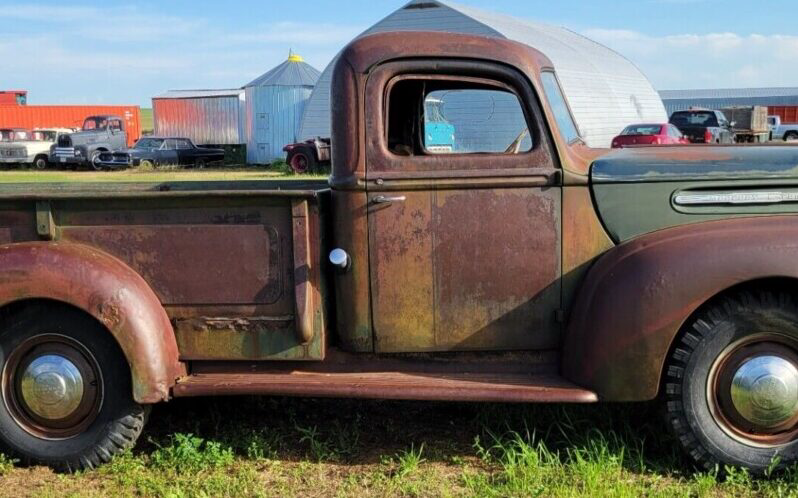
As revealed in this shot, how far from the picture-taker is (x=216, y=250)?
3533 mm

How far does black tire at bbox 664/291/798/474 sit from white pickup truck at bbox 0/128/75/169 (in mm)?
27764

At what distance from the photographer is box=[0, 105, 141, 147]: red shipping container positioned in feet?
117

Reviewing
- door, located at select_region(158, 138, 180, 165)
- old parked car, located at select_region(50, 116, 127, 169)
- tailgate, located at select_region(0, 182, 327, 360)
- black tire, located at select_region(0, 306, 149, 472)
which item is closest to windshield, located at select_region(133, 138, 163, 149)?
door, located at select_region(158, 138, 180, 165)

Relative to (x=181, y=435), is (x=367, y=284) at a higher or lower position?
higher

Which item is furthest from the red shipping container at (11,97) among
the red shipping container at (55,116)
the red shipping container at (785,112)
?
the red shipping container at (785,112)

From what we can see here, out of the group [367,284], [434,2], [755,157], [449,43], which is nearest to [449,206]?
[367,284]

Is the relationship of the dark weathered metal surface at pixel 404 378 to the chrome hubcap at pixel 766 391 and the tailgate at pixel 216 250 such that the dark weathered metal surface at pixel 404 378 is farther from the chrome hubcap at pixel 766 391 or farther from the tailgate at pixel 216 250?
the chrome hubcap at pixel 766 391

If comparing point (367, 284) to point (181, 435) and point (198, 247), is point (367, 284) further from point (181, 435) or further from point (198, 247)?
point (181, 435)

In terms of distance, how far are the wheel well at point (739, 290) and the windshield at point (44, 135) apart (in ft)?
94.3

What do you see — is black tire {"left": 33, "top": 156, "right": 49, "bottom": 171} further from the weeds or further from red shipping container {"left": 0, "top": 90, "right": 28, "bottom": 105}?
the weeds

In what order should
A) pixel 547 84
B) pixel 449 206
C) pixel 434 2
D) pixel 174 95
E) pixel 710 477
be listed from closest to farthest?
pixel 710 477
pixel 449 206
pixel 547 84
pixel 434 2
pixel 174 95

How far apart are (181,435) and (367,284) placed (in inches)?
47.2

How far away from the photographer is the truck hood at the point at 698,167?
345 centimetres

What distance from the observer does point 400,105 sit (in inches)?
150
